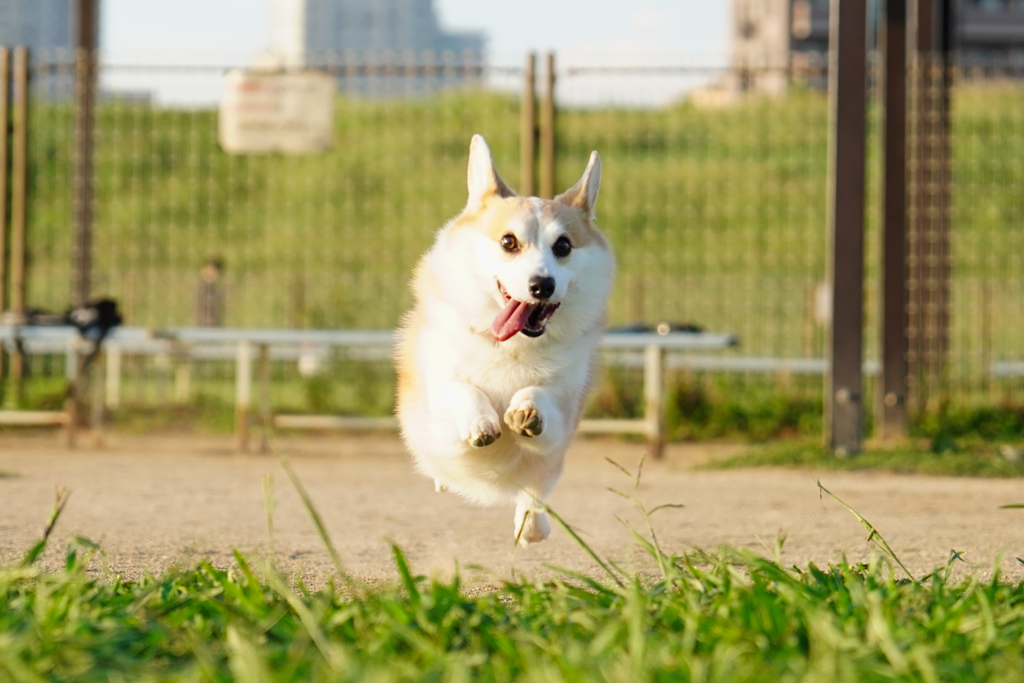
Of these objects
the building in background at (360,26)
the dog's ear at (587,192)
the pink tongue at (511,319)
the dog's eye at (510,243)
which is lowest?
the pink tongue at (511,319)

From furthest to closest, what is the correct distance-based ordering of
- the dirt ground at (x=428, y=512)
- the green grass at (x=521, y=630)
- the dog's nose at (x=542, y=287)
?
1. the dirt ground at (x=428, y=512)
2. the dog's nose at (x=542, y=287)
3. the green grass at (x=521, y=630)

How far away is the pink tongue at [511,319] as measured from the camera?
9.96 ft

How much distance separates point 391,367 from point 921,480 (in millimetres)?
3495

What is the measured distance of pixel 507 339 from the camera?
3092 mm

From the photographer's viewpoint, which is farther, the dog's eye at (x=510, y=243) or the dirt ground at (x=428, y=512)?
the dirt ground at (x=428, y=512)

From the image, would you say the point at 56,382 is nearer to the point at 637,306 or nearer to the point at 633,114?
the point at 637,306

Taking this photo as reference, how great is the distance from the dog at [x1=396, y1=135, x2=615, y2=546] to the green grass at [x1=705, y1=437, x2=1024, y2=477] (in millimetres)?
2888

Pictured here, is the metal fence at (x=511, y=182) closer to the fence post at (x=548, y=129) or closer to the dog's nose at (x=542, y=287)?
the fence post at (x=548, y=129)

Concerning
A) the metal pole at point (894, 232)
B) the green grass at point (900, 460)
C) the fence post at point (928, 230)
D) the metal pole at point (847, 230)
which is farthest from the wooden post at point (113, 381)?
the fence post at point (928, 230)

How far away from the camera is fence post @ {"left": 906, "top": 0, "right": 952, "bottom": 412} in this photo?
7.12 metres

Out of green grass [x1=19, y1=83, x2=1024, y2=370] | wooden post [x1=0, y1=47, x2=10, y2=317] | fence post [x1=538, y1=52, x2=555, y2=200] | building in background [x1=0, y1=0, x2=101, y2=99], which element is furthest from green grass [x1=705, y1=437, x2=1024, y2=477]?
building in background [x1=0, y1=0, x2=101, y2=99]

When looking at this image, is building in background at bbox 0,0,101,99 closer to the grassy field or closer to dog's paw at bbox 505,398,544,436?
the grassy field

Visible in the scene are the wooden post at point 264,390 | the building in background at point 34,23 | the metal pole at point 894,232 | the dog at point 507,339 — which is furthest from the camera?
the building in background at point 34,23

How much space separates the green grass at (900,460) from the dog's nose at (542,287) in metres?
3.31
